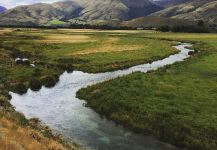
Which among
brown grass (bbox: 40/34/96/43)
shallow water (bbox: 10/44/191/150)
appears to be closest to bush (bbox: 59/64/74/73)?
shallow water (bbox: 10/44/191/150)

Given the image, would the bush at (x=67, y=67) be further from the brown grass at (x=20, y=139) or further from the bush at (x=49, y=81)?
the brown grass at (x=20, y=139)

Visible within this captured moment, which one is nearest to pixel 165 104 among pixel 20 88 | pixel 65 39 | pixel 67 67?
pixel 20 88

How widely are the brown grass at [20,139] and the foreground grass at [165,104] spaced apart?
44.2 feet

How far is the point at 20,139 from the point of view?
88.9ft

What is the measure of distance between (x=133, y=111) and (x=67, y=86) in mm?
21627

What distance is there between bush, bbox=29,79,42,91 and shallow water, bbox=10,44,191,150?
1.03 metres

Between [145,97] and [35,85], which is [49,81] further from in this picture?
[145,97]

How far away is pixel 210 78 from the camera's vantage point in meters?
63.2

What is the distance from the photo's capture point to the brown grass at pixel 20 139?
2378cm

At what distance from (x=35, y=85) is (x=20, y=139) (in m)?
35.4

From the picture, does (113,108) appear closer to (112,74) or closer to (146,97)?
(146,97)

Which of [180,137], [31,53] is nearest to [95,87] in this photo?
[180,137]

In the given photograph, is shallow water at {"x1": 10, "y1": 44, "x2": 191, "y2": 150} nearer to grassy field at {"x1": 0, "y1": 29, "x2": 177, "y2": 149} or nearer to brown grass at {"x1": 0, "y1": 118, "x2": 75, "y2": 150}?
grassy field at {"x1": 0, "y1": 29, "x2": 177, "y2": 149}

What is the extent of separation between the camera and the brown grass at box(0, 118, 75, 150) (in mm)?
23777
